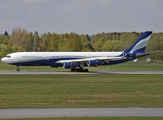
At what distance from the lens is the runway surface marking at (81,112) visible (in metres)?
15.0

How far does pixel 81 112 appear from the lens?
52.1 ft

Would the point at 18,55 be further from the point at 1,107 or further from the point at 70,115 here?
the point at 70,115

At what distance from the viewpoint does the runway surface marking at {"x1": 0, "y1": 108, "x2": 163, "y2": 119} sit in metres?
15.0

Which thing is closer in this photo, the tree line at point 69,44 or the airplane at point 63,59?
the airplane at point 63,59

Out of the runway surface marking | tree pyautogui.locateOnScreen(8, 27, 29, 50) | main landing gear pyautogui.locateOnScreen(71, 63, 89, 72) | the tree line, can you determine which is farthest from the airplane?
tree pyautogui.locateOnScreen(8, 27, 29, 50)

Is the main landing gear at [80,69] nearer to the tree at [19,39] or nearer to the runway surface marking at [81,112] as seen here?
the runway surface marking at [81,112]

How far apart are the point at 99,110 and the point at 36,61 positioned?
118ft

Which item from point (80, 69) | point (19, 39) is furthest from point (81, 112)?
point (19, 39)

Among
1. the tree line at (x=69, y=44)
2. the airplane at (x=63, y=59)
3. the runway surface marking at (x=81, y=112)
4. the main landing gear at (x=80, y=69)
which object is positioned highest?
the tree line at (x=69, y=44)

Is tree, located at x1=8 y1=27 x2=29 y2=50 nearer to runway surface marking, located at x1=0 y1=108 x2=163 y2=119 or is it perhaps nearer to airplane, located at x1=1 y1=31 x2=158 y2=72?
airplane, located at x1=1 y1=31 x2=158 y2=72

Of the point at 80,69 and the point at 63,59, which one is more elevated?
the point at 63,59

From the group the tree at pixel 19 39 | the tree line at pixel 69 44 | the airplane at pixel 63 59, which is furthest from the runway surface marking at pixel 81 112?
the tree at pixel 19 39

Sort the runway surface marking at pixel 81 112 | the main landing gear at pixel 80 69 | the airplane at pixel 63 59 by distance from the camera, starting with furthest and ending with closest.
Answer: the main landing gear at pixel 80 69 → the airplane at pixel 63 59 → the runway surface marking at pixel 81 112

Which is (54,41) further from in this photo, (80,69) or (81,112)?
(81,112)
